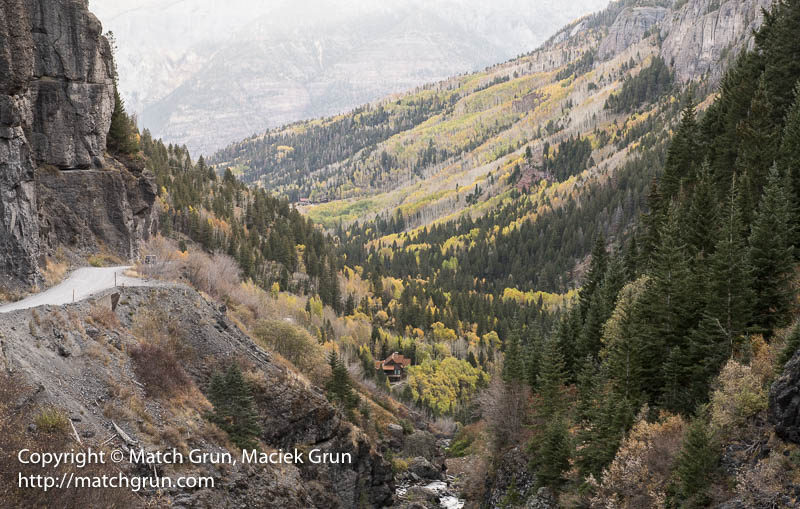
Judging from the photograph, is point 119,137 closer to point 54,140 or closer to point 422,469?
point 54,140

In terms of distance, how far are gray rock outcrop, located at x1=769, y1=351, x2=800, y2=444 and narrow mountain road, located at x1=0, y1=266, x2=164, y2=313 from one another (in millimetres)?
36025

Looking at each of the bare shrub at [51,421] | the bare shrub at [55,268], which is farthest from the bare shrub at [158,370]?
the bare shrub at [51,421]

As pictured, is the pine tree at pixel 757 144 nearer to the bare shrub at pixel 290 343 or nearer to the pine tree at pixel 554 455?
the pine tree at pixel 554 455

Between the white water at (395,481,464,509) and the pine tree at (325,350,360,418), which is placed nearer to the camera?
the pine tree at (325,350,360,418)

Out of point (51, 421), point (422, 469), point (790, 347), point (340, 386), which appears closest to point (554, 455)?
point (340, 386)

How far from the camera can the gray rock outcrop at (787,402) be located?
96.8ft

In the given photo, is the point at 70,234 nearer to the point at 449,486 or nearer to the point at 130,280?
the point at 130,280

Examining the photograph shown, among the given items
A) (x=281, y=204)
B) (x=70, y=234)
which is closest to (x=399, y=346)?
(x=281, y=204)

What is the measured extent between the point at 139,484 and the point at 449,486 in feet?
205

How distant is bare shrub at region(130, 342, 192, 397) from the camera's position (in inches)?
1532

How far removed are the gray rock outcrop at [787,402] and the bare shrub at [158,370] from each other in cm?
3146

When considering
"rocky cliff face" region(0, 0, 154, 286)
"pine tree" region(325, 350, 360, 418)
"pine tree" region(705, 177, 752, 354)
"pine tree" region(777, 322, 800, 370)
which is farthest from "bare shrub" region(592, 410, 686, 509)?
"rocky cliff face" region(0, 0, 154, 286)

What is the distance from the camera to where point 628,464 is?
38.4m

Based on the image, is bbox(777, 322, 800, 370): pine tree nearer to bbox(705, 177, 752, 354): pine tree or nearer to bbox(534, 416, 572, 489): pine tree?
bbox(705, 177, 752, 354): pine tree
